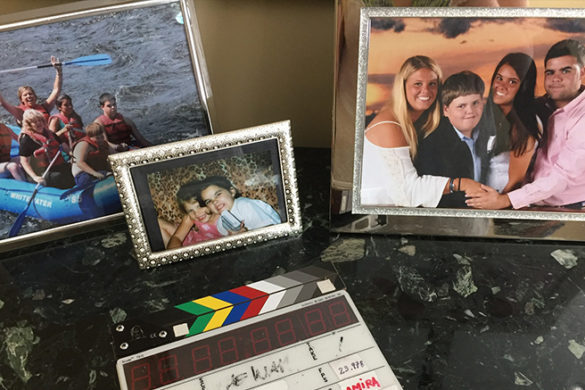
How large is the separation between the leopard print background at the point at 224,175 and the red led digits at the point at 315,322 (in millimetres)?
204

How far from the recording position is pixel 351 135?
78cm

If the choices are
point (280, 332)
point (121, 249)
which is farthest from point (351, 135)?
point (121, 249)

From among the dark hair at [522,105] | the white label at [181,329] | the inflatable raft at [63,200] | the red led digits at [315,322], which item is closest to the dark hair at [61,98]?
the inflatable raft at [63,200]

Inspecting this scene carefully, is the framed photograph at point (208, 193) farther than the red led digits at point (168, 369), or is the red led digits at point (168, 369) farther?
the framed photograph at point (208, 193)

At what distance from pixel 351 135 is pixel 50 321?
54cm

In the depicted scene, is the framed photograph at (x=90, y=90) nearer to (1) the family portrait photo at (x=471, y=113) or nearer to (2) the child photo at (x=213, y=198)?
(2) the child photo at (x=213, y=198)

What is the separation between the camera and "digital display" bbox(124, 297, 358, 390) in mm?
673

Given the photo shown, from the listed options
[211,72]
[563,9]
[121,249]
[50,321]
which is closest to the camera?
[563,9]

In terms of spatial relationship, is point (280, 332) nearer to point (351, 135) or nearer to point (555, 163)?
point (351, 135)

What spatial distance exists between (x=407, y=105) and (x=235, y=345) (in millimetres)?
425

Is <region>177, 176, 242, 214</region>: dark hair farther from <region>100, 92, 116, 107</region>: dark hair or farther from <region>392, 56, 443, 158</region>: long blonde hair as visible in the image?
<region>392, 56, 443, 158</region>: long blonde hair

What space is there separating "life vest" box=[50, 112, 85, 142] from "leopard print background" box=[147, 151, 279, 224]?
0.14 meters

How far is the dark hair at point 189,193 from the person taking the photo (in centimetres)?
79

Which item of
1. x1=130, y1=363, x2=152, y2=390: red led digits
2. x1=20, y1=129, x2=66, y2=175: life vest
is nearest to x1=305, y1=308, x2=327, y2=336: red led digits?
x1=130, y1=363, x2=152, y2=390: red led digits
